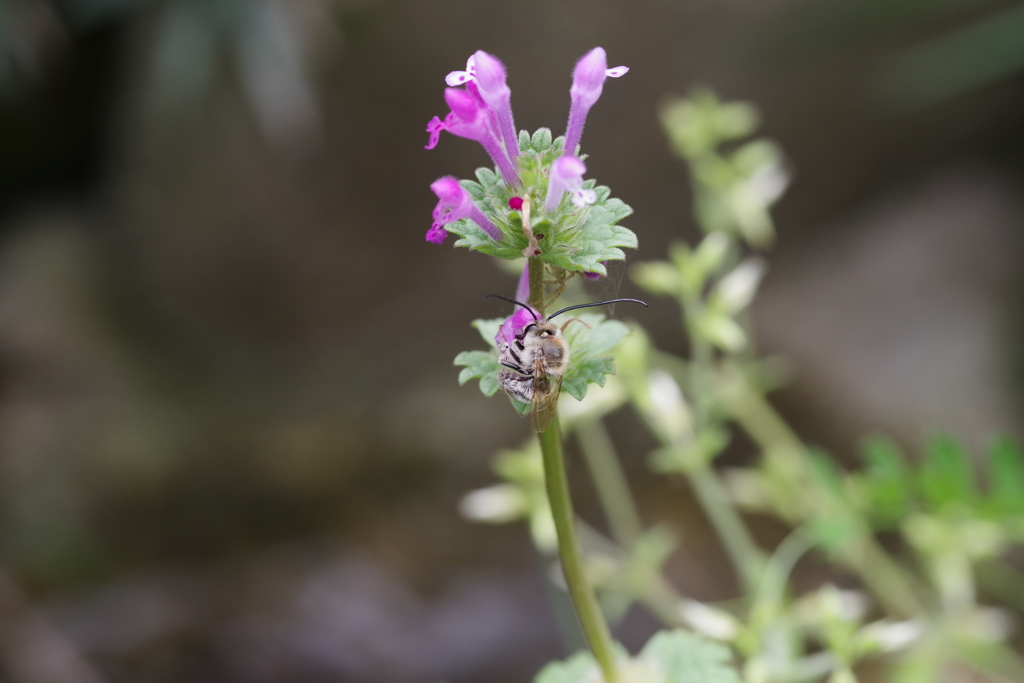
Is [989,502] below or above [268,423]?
below

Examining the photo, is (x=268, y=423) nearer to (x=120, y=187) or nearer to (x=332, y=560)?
(x=332, y=560)

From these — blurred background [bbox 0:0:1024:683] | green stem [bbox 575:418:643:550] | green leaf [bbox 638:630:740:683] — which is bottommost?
green leaf [bbox 638:630:740:683]

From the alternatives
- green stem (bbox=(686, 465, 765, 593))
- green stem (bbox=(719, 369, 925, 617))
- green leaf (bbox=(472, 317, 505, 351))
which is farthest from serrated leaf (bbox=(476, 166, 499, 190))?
green stem (bbox=(719, 369, 925, 617))

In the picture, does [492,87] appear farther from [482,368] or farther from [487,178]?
[482,368]

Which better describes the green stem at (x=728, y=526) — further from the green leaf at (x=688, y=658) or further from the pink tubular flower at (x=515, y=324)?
the pink tubular flower at (x=515, y=324)

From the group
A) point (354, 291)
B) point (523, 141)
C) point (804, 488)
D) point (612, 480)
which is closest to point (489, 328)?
point (523, 141)

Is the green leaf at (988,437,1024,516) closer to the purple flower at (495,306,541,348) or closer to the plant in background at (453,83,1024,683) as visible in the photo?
the plant in background at (453,83,1024,683)

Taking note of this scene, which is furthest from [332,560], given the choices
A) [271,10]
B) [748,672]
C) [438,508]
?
[748,672]

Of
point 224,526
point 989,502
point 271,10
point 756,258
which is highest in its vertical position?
point 271,10
